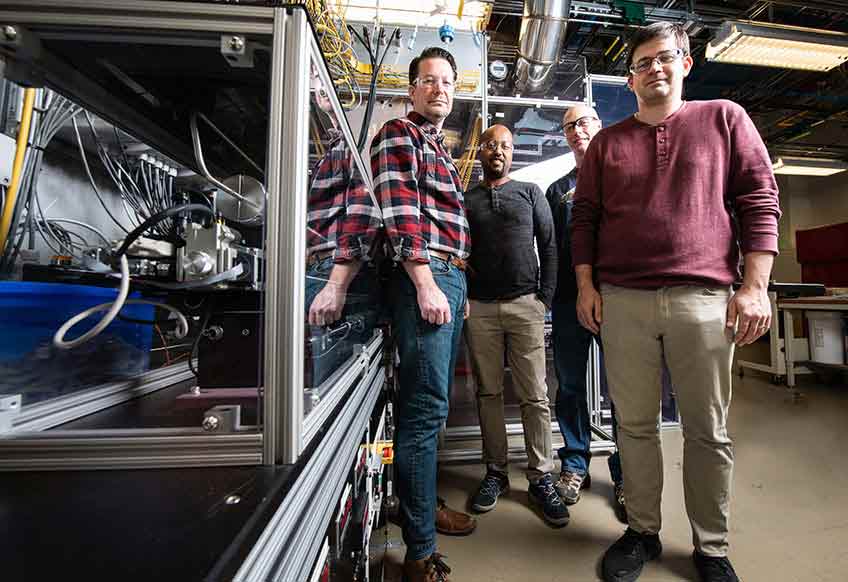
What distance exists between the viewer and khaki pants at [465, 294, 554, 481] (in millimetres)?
1384

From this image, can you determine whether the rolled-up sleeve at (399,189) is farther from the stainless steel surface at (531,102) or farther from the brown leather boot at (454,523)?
the stainless steel surface at (531,102)

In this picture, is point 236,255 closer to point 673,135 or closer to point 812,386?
point 673,135

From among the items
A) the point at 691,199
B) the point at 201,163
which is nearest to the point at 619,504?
the point at 691,199

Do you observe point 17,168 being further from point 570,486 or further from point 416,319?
point 570,486

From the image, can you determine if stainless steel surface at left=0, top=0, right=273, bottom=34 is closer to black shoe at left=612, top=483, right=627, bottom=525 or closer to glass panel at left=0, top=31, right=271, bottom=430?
glass panel at left=0, top=31, right=271, bottom=430

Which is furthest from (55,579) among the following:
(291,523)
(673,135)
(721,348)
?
(673,135)

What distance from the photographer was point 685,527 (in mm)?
1202

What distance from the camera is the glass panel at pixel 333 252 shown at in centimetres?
54

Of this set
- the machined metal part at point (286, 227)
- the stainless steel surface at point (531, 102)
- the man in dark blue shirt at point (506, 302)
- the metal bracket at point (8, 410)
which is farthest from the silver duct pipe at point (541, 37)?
the metal bracket at point (8, 410)

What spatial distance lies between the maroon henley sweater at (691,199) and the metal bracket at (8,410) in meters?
1.19

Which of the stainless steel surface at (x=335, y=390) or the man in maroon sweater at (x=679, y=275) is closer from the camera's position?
the stainless steel surface at (x=335, y=390)

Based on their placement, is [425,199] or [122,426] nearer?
[122,426]

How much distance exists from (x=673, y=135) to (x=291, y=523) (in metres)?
1.17

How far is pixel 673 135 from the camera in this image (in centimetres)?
97
